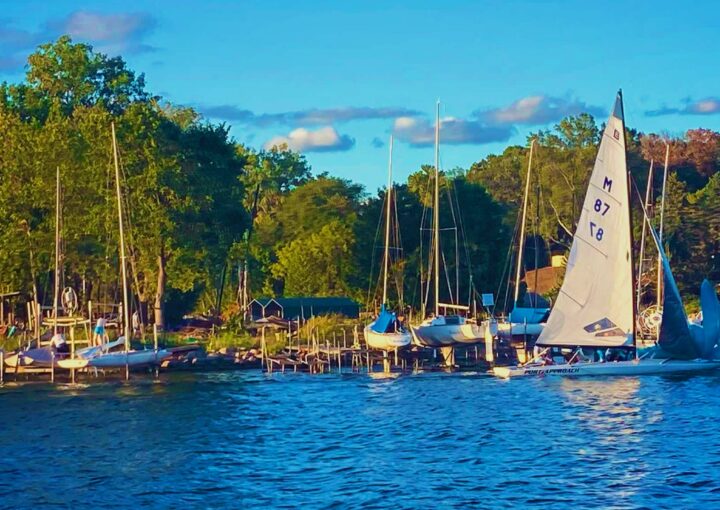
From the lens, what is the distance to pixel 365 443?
1679 inches

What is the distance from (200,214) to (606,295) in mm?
36184

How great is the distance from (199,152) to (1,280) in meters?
16.9

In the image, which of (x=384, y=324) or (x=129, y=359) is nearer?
(x=129, y=359)

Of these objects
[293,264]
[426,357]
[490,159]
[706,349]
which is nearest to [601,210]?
[706,349]

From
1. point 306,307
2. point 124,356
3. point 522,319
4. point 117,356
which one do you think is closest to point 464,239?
point 306,307

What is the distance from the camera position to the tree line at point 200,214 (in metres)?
83.5

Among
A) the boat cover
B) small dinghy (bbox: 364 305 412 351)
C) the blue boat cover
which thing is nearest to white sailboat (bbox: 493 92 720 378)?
small dinghy (bbox: 364 305 412 351)

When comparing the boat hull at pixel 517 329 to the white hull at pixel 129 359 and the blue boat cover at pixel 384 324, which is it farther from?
the white hull at pixel 129 359

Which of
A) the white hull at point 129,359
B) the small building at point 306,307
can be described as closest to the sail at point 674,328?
the white hull at point 129,359

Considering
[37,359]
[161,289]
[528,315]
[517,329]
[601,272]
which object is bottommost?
[37,359]

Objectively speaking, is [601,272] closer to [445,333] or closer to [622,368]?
[622,368]

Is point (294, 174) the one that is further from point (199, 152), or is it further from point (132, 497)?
point (132, 497)

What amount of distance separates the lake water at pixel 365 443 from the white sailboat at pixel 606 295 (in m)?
1.02

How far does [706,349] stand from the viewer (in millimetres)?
61250
